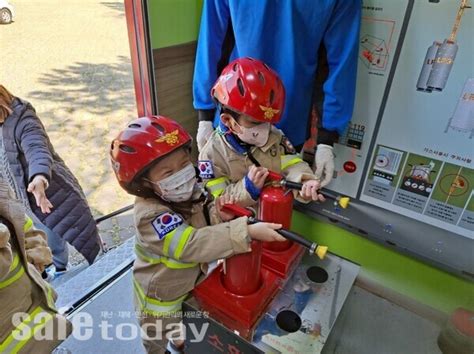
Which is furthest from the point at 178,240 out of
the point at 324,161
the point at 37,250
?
the point at 324,161

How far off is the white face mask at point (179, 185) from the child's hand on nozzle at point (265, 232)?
0.21 meters

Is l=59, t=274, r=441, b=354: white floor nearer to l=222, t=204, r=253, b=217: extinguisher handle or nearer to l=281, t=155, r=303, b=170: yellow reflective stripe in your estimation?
l=281, t=155, r=303, b=170: yellow reflective stripe

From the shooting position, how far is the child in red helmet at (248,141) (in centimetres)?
107

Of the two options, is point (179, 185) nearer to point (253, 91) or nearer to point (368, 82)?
point (253, 91)

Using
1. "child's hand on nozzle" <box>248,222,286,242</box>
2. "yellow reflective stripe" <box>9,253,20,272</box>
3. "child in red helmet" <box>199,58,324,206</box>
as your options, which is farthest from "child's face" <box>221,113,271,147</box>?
"yellow reflective stripe" <box>9,253,20,272</box>

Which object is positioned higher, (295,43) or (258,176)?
(295,43)

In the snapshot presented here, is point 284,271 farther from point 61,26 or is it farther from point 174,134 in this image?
point 61,26

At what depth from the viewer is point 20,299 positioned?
920mm

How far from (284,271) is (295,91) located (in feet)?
2.18

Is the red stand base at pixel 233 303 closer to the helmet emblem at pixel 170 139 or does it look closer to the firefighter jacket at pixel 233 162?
the firefighter jacket at pixel 233 162

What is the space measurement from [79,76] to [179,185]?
112cm

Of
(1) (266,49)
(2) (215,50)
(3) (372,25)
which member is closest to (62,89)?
(2) (215,50)

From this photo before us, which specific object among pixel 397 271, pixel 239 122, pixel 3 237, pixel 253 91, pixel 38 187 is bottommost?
pixel 397 271

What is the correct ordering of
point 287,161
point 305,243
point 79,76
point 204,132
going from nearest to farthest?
point 305,243
point 287,161
point 204,132
point 79,76
